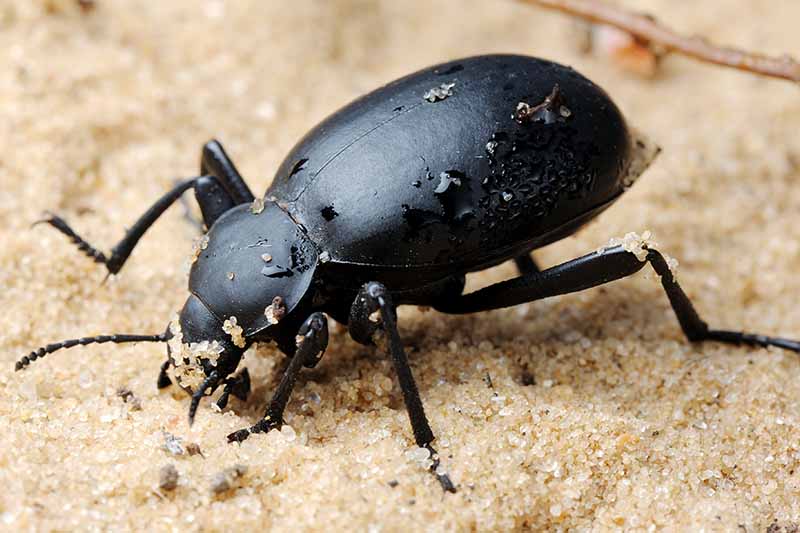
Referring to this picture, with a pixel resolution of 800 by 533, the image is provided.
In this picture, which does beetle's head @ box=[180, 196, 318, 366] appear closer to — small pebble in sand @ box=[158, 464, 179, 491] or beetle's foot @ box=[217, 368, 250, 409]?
beetle's foot @ box=[217, 368, 250, 409]

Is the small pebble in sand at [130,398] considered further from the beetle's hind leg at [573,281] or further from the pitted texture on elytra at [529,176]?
the pitted texture on elytra at [529,176]

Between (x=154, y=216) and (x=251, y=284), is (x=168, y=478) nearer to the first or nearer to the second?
(x=251, y=284)

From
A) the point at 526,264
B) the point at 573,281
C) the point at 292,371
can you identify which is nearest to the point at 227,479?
the point at 292,371

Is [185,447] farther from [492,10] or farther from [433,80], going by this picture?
[492,10]

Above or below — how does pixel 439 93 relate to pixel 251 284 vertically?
above

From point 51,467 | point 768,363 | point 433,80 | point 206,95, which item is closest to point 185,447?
point 51,467

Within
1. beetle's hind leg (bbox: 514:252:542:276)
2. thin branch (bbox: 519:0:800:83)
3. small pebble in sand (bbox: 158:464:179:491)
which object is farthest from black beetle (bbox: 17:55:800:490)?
thin branch (bbox: 519:0:800:83)

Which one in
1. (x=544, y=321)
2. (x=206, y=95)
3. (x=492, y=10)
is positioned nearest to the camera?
(x=544, y=321)
